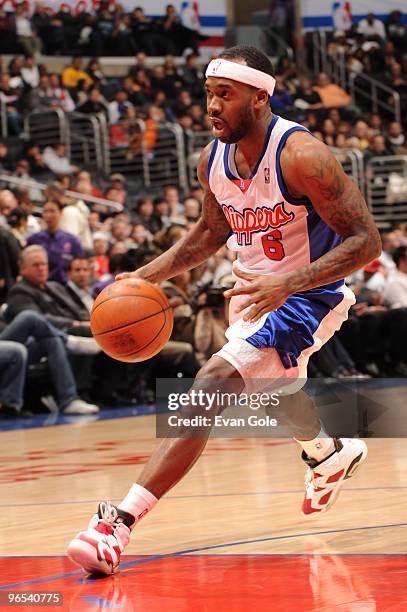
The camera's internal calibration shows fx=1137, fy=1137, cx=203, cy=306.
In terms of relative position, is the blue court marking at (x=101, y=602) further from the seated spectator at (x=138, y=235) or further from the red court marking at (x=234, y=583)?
the seated spectator at (x=138, y=235)

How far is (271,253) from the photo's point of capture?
447cm

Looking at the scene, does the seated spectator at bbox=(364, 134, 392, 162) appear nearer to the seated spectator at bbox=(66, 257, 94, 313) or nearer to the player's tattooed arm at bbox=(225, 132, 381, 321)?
the seated spectator at bbox=(66, 257, 94, 313)

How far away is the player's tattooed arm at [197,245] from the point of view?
4.83 m

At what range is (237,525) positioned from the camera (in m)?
4.73

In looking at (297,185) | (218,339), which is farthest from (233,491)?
(218,339)

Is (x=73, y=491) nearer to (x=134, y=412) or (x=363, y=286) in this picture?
(x=134, y=412)

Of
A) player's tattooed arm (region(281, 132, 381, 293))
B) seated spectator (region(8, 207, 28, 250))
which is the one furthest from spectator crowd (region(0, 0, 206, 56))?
player's tattooed arm (region(281, 132, 381, 293))

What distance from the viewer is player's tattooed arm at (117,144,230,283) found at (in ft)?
15.9

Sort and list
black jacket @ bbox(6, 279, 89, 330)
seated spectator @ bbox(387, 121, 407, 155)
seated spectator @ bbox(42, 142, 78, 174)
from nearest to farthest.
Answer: black jacket @ bbox(6, 279, 89, 330), seated spectator @ bbox(42, 142, 78, 174), seated spectator @ bbox(387, 121, 407, 155)

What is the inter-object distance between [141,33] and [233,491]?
16940mm

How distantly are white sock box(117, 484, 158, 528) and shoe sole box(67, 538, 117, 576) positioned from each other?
→ 262 mm

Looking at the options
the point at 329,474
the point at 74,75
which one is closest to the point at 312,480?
the point at 329,474

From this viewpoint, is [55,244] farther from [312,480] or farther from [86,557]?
[86,557]

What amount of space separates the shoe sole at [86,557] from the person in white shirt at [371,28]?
21.0 m
